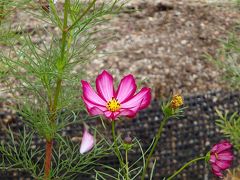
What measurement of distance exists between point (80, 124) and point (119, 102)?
2.95 ft

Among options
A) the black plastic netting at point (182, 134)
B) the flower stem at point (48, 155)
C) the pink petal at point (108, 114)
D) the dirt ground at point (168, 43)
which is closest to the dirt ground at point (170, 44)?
the dirt ground at point (168, 43)

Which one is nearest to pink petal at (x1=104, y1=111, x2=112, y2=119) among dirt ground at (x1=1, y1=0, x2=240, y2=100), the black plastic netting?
the black plastic netting

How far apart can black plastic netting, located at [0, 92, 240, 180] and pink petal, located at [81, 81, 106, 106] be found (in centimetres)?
88

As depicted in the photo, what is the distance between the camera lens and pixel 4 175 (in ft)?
8.16

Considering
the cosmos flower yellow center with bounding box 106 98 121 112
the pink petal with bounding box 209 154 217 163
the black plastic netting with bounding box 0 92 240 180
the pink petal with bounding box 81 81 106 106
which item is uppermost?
the pink petal with bounding box 81 81 106 106

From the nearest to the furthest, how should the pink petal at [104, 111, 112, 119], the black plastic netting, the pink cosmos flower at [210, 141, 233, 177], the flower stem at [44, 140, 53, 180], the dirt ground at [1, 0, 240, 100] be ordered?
the pink petal at [104, 111, 112, 119]
the pink cosmos flower at [210, 141, 233, 177]
the flower stem at [44, 140, 53, 180]
the black plastic netting
the dirt ground at [1, 0, 240, 100]

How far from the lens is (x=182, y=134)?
8.61ft

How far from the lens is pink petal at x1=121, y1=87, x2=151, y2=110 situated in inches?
63.8

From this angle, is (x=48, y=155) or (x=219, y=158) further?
(x=48, y=155)

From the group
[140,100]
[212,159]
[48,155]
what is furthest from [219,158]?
[48,155]

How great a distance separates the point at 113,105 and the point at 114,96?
0.04 meters

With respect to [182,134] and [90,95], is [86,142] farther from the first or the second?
[182,134]

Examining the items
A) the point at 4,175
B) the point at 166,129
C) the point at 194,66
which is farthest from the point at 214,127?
the point at 4,175

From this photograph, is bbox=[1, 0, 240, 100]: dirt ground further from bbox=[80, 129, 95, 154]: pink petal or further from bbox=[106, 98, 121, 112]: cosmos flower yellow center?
bbox=[106, 98, 121, 112]: cosmos flower yellow center
